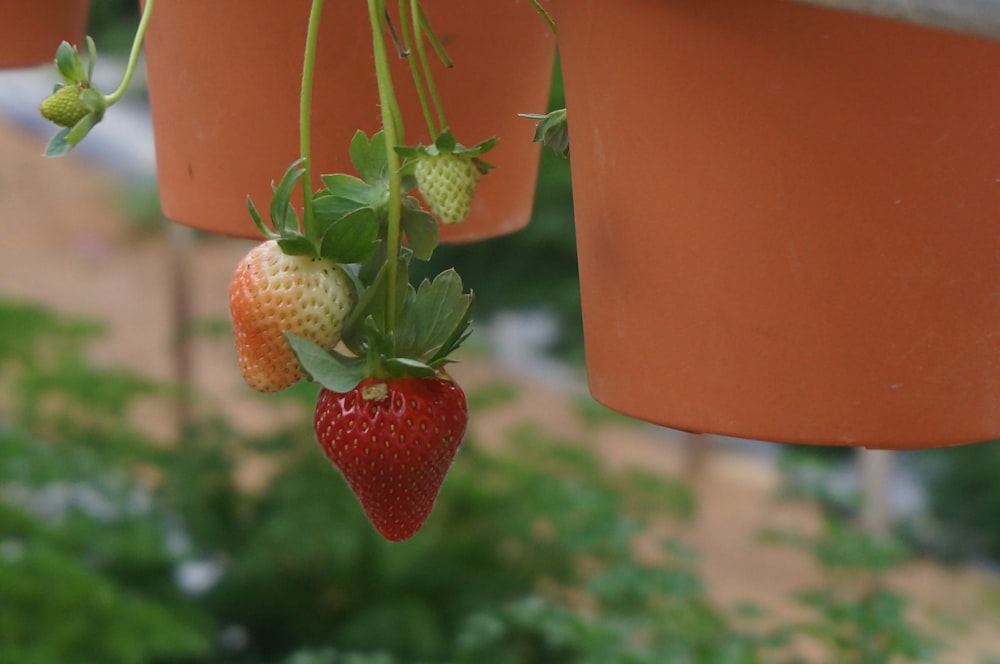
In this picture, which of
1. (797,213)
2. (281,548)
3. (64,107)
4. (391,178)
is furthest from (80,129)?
(281,548)

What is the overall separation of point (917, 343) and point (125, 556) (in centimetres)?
192

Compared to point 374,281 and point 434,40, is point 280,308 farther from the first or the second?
point 434,40

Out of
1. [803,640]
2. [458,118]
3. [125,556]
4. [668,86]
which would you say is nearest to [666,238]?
[668,86]

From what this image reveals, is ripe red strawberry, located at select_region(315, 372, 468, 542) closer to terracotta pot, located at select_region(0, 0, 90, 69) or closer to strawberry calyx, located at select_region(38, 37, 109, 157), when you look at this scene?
strawberry calyx, located at select_region(38, 37, 109, 157)

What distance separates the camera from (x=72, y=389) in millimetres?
2328

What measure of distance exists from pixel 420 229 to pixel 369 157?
3 centimetres

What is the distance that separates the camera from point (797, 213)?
0.39 metres

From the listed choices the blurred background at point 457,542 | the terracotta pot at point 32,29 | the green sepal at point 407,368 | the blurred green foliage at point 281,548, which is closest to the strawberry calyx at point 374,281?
the green sepal at point 407,368

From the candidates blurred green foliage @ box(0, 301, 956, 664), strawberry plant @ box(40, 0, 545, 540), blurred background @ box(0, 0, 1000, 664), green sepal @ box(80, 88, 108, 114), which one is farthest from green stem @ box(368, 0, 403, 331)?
blurred green foliage @ box(0, 301, 956, 664)

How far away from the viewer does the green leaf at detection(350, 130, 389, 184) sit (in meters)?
0.42

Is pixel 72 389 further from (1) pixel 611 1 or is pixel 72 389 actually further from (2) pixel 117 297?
(2) pixel 117 297

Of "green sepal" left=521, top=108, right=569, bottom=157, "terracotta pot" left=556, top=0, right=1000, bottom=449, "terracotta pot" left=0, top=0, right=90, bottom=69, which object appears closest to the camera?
"terracotta pot" left=556, top=0, right=1000, bottom=449

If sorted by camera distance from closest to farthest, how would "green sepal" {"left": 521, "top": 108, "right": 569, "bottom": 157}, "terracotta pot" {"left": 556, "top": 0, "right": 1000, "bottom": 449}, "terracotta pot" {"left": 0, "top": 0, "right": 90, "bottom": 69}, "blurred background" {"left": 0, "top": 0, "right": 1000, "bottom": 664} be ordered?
"terracotta pot" {"left": 556, "top": 0, "right": 1000, "bottom": 449} → "green sepal" {"left": 521, "top": 108, "right": 569, "bottom": 157} → "terracotta pot" {"left": 0, "top": 0, "right": 90, "bottom": 69} → "blurred background" {"left": 0, "top": 0, "right": 1000, "bottom": 664}

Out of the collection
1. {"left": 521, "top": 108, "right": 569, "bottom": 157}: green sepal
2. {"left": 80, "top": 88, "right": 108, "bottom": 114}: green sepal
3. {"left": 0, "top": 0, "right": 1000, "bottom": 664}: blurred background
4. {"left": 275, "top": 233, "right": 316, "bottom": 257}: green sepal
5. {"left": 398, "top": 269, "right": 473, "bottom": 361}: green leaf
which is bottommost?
{"left": 0, "top": 0, "right": 1000, "bottom": 664}: blurred background
